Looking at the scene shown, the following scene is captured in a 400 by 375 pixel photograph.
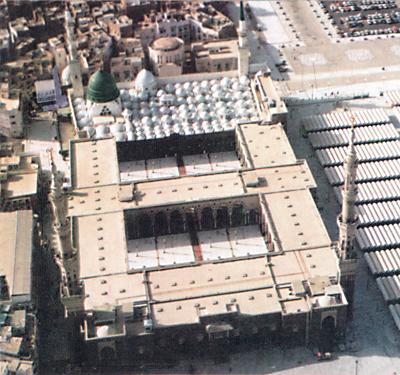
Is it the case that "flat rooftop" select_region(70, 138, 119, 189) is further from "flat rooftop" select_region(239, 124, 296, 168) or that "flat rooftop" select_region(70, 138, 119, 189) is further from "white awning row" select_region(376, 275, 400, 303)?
"white awning row" select_region(376, 275, 400, 303)

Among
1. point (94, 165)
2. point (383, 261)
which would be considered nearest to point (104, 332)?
point (94, 165)

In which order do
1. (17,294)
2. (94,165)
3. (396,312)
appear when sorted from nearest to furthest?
(17,294)
(396,312)
(94,165)

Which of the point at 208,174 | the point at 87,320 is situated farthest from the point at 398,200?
the point at 87,320

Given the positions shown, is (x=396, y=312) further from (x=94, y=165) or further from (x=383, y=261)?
(x=94, y=165)

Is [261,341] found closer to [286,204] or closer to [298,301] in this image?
[298,301]

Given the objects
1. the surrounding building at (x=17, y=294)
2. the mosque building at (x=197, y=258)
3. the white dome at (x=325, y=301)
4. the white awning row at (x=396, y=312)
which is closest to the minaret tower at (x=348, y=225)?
the mosque building at (x=197, y=258)

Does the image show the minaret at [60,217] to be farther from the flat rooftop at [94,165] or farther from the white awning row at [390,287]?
the white awning row at [390,287]

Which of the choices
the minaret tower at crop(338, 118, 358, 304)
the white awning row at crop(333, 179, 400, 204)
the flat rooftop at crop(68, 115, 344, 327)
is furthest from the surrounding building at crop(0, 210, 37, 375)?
the white awning row at crop(333, 179, 400, 204)
